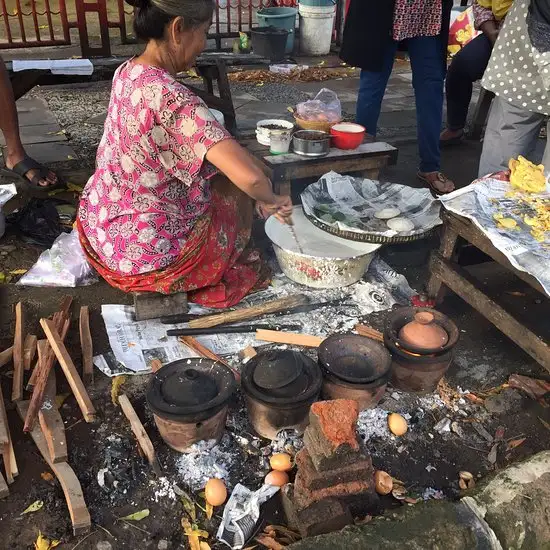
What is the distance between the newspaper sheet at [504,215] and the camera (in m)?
2.85

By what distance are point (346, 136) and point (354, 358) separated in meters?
2.01

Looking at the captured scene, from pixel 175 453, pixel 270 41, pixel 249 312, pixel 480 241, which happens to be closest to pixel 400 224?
pixel 480 241

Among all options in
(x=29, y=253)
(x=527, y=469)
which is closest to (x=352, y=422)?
(x=527, y=469)

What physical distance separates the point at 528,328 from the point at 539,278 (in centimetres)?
37

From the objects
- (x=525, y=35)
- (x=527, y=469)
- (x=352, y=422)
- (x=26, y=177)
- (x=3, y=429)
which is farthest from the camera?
(x=26, y=177)

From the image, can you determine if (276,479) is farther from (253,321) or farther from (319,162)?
(319,162)

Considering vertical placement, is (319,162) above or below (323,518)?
above

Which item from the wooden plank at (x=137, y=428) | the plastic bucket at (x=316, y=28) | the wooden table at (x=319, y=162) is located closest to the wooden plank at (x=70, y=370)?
the wooden plank at (x=137, y=428)

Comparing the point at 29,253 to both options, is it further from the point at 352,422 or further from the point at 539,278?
the point at 539,278

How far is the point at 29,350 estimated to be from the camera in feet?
10.2

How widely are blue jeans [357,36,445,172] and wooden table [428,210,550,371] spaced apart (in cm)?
178

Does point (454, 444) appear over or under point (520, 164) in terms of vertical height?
under

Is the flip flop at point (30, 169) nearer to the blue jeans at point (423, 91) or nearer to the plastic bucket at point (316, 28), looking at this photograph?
the blue jeans at point (423, 91)

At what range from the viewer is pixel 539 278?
110 inches
